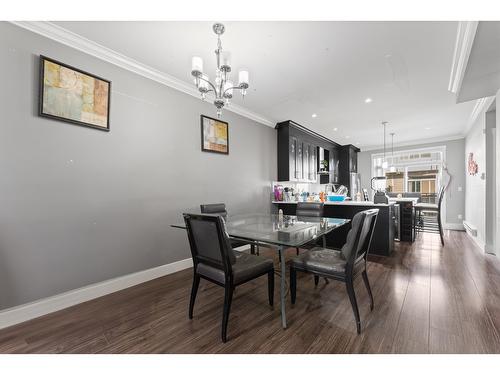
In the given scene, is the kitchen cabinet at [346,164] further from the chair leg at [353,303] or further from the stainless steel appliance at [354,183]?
the chair leg at [353,303]

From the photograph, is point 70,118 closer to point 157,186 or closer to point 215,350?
point 157,186

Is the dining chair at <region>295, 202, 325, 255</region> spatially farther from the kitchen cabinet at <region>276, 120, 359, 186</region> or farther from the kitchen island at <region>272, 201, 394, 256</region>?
the kitchen cabinet at <region>276, 120, 359, 186</region>

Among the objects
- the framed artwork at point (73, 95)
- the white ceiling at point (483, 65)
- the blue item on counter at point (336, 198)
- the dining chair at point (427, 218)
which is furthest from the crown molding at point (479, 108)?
the framed artwork at point (73, 95)

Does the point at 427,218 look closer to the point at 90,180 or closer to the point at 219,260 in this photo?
the point at 219,260

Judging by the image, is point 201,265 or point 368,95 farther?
point 368,95

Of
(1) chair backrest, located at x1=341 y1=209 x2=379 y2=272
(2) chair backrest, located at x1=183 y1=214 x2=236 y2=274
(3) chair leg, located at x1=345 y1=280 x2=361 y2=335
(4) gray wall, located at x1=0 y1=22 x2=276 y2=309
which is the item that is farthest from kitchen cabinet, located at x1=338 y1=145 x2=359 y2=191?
(2) chair backrest, located at x1=183 y1=214 x2=236 y2=274

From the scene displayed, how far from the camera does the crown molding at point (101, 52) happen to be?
A: 6.26ft

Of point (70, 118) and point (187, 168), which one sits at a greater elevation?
point (70, 118)

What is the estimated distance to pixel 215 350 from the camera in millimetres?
1433

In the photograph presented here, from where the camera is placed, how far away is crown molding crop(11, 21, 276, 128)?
6.26 ft

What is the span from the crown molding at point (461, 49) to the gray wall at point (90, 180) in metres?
3.05

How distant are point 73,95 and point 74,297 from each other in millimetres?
2029
